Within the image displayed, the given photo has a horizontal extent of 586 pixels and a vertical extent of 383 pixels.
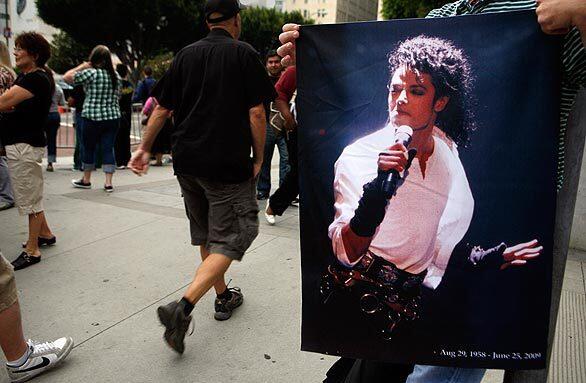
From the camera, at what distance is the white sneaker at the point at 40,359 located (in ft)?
7.78

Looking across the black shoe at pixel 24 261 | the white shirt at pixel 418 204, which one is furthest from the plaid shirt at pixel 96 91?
the white shirt at pixel 418 204

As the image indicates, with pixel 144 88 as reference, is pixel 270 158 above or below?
below

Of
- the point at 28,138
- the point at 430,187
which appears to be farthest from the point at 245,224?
the point at 28,138

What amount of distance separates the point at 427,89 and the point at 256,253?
316cm

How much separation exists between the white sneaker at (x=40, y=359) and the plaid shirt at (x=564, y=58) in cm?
241

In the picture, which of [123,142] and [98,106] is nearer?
[98,106]

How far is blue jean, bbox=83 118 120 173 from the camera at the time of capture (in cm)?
680

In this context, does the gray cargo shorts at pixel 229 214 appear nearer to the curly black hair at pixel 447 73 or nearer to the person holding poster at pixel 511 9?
the person holding poster at pixel 511 9

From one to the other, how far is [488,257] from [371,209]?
0.35m

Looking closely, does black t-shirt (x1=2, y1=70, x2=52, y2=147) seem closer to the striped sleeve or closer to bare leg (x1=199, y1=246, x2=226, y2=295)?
bare leg (x1=199, y1=246, x2=226, y2=295)

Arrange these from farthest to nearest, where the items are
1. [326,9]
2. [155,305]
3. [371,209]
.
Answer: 1. [326,9]
2. [155,305]
3. [371,209]

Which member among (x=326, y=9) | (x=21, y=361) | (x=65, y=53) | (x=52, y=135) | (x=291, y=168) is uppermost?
(x=326, y=9)

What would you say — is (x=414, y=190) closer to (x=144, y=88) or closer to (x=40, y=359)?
(x=40, y=359)

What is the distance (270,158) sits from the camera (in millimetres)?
6426
